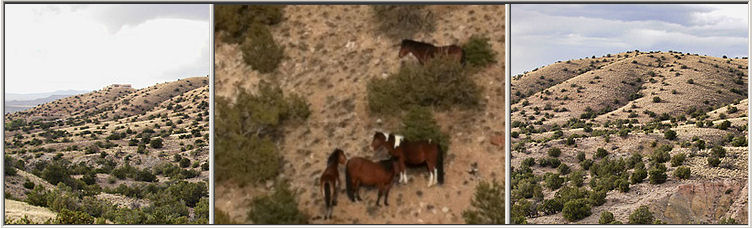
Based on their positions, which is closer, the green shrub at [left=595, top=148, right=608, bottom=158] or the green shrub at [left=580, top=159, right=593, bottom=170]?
the green shrub at [left=580, top=159, right=593, bottom=170]

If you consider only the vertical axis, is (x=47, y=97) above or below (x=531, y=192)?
above

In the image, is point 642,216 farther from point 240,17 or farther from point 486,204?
point 240,17

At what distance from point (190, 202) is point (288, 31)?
60.6ft

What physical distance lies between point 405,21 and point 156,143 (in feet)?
106

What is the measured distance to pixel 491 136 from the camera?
251 inches

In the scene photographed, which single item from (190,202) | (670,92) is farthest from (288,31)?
(670,92)

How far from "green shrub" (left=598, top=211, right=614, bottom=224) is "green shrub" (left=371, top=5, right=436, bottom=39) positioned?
17433 mm

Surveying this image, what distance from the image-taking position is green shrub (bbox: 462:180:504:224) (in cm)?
614

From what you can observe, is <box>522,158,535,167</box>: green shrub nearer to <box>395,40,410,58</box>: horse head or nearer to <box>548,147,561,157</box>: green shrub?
<box>548,147,561,157</box>: green shrub

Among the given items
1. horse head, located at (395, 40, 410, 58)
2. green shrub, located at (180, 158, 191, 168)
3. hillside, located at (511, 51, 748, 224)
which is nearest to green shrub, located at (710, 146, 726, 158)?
hillside, located at (511, 51, 748, 224)

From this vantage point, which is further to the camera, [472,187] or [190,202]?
[190,202]

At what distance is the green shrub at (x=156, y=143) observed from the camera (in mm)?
34191

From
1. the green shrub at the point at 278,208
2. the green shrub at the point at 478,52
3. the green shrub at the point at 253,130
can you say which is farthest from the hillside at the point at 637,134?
the green shrub at the point at 253,130

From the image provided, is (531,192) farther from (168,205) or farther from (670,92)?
(670,92)
